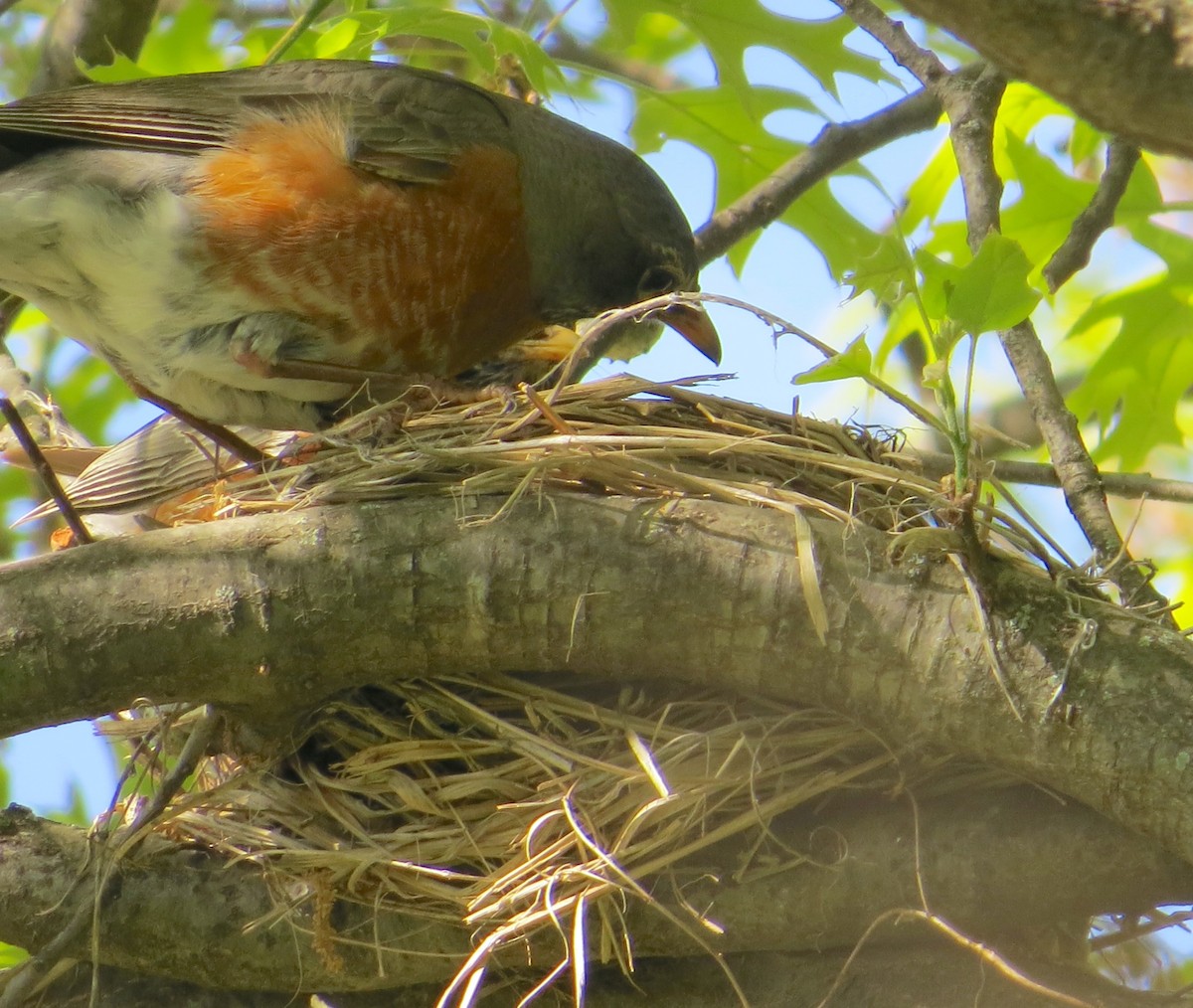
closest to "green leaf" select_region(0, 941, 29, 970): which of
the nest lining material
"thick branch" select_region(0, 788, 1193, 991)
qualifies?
"thick branch" select_region(0, 788, 1193, 991)

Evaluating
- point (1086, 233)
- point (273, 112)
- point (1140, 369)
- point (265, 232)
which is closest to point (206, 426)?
point (265, 232)

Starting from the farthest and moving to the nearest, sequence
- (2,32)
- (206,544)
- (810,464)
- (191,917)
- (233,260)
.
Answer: (2,32)
(233,260)
(810,464)
(191,917)
(206,544)

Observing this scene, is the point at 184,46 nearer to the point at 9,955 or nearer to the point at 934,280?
the point at 9,955

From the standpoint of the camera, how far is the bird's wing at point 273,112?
107 inches

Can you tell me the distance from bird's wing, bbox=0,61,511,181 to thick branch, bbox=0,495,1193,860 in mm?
1093

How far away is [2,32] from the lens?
4.76m

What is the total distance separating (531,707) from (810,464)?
2.00 ft

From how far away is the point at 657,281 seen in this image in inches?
128

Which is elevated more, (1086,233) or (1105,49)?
(1086,233)

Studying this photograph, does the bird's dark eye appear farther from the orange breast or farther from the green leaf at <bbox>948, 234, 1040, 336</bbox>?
the green leaf at <bbox>948, 234, 1040, 336</bbox>

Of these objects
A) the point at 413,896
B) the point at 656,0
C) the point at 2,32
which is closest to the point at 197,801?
the point at 413,896

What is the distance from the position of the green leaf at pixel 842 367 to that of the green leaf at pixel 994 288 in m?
0.11

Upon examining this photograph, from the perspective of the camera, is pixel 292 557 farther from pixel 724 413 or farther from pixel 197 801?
pixel 724 413

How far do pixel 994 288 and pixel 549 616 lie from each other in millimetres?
768
